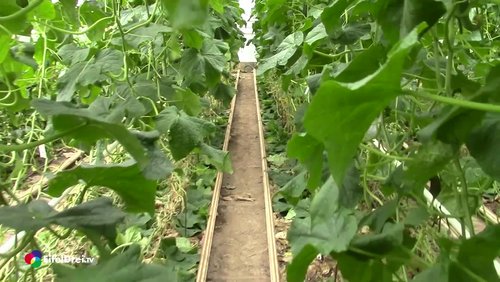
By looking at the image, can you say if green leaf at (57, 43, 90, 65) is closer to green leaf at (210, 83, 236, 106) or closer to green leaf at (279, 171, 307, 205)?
green leaf at (279, 171, 307, 205)

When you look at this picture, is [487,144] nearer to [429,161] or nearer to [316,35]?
[429,161]

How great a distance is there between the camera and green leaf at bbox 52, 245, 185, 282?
1.89 feet

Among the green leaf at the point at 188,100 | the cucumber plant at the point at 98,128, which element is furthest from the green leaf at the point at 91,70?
the green leaf at the point at 188,100

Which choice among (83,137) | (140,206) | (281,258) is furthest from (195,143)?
(281,258)

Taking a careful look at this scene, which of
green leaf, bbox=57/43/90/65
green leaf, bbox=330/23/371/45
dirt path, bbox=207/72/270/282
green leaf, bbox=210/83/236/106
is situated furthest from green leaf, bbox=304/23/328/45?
green leaf, bbox=210/83/236/106

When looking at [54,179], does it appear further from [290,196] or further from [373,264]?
[290,196]

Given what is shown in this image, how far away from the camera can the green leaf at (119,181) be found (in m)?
0.69

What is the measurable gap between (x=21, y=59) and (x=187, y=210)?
1732mm

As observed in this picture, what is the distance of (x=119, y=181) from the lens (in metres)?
0.73

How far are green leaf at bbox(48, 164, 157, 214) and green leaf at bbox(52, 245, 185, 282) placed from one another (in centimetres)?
13

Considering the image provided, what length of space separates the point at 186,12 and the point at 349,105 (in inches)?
5.8

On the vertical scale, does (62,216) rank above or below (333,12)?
below

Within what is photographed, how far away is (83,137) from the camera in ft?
2.15

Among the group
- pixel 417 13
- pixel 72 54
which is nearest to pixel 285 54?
pixel 72 54
